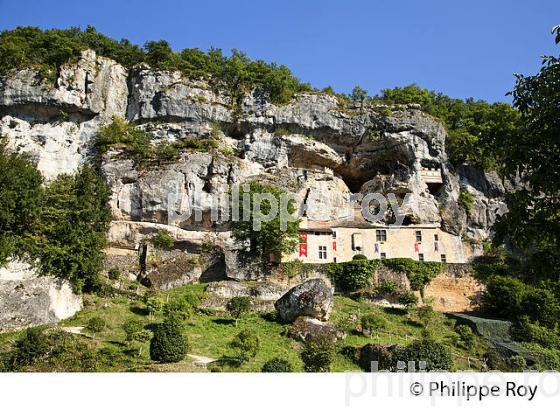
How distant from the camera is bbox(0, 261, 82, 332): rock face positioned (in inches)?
774

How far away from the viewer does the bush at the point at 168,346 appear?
16750mm

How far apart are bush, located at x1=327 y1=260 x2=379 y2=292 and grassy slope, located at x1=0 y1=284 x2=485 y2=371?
1191 mm

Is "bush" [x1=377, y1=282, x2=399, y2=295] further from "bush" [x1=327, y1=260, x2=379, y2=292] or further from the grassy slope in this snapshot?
the grassy slope

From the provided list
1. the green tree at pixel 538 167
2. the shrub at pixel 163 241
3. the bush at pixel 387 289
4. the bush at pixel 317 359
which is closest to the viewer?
the green tree at pixel 538 167

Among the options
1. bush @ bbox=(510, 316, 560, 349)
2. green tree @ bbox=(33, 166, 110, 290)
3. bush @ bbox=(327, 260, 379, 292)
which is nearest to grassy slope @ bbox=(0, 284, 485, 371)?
bush @ bbox=(327, 260, 379, 292)

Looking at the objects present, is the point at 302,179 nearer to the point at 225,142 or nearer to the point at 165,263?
the point at 225,142

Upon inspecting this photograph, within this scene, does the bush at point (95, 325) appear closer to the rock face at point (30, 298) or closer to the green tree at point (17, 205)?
the rock face at point (30, 298)

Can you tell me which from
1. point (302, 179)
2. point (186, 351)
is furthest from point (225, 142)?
point (186, 351)

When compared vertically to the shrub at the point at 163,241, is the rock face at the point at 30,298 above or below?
below

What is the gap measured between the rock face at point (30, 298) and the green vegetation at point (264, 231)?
11529mm

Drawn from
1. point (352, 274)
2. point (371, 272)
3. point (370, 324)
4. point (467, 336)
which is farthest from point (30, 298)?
point (467, 336)

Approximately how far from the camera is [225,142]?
4244 cm

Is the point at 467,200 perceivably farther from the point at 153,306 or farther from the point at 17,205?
the point at 17,205

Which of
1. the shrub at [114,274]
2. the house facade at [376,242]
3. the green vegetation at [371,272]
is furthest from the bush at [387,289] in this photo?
the shrub at [114,274]
